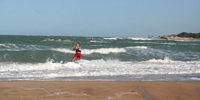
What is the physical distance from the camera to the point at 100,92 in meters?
6.20

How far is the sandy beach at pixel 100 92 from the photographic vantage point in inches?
224

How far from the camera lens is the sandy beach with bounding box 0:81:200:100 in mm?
5680

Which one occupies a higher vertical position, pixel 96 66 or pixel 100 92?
pixel 100 92

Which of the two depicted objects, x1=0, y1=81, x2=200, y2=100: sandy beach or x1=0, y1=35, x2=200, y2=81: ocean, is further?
x1=0, y1=35, x2=200, y2=81: ocean

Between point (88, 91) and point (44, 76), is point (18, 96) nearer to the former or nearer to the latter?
point (88, 91)

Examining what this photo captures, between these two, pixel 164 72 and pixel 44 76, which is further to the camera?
pixel 164 72

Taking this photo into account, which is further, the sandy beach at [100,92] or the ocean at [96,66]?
the ocean at [96,66]

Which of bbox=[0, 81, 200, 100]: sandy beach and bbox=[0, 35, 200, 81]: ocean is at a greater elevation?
bbox=[0, 81, 200, 100]: sandy beach

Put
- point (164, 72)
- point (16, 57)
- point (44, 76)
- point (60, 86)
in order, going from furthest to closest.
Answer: point (16, 57) < point (164, 72) < point (44, 76) < point (60, 86)

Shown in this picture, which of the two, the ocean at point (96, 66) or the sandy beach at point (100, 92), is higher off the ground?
the sandy beach at point (100, 92)

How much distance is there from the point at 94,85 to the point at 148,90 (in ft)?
5.30

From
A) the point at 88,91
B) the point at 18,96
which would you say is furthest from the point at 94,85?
the point at 18,96

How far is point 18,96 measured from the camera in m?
5.64

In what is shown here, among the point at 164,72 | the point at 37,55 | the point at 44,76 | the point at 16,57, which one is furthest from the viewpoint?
the point at 37,55
